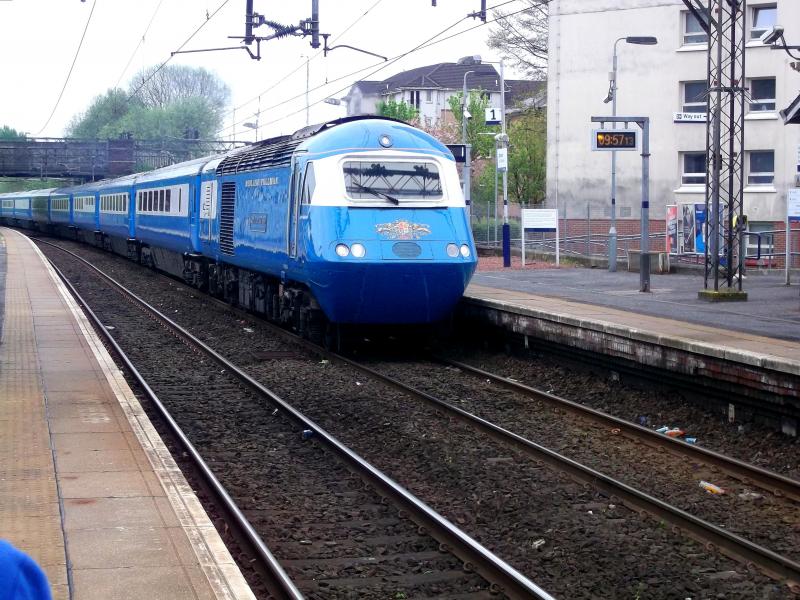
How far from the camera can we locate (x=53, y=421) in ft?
32.5

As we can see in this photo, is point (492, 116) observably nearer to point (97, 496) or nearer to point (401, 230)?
point (401, 230)

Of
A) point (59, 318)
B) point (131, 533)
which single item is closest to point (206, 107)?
point (59, 318)

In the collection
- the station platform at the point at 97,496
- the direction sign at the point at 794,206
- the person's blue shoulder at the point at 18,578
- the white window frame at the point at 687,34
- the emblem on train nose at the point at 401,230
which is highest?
the white window frame at the point at 687,34

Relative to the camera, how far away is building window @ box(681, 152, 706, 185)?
3750cm

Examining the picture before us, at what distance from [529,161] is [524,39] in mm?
6050

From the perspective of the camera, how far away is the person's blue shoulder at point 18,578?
1.77m

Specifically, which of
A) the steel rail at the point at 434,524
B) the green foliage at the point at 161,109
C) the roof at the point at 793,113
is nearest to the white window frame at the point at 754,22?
the roof at the point at 793,113

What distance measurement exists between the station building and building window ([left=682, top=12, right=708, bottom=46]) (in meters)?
0.03

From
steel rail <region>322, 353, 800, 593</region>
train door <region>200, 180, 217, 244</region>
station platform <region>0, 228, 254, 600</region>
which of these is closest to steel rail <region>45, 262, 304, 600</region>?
station platform <region>0, 228, 254, 600</region>

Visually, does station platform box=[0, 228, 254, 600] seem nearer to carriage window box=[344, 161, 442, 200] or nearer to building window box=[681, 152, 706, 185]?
carriage window box=[344, 161, 442, 200]

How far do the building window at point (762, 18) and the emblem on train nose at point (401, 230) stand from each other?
25.3 m

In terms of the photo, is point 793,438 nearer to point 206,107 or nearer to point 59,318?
point 59,318

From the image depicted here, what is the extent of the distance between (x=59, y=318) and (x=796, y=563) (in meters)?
15.6

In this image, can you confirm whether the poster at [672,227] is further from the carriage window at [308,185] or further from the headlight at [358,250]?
the headlight at [358,250]
